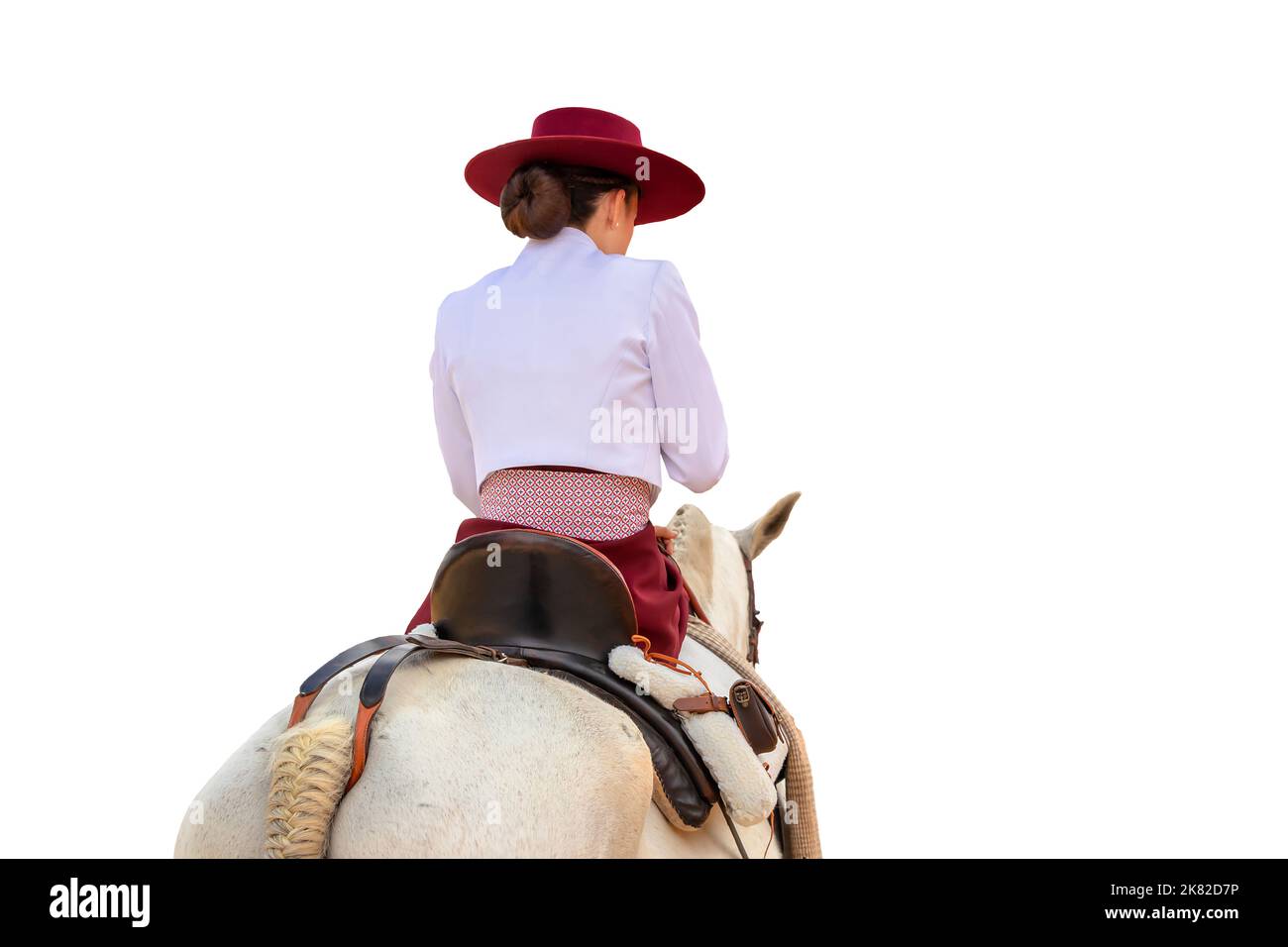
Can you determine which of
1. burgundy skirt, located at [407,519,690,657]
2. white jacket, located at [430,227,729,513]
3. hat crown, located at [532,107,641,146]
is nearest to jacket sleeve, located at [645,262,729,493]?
white jacket, located at [430,227,729,513]

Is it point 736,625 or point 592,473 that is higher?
point 592,473

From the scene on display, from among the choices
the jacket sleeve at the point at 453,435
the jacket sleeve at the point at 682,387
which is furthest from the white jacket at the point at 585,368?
the jacket sleeve at the point at 453,435

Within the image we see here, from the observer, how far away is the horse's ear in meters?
5.23

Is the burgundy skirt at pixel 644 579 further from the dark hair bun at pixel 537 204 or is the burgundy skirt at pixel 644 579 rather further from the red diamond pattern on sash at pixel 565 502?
the dark hair bun at pixel 537 204

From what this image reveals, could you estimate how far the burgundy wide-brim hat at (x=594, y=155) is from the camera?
429 centimetres

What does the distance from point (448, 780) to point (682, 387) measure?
5.19 ft

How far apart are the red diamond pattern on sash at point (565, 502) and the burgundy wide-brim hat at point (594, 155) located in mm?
1082

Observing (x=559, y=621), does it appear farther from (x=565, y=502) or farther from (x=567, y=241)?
(x=567, y=241)

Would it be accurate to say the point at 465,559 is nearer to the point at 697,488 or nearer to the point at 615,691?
the point at 615,691
